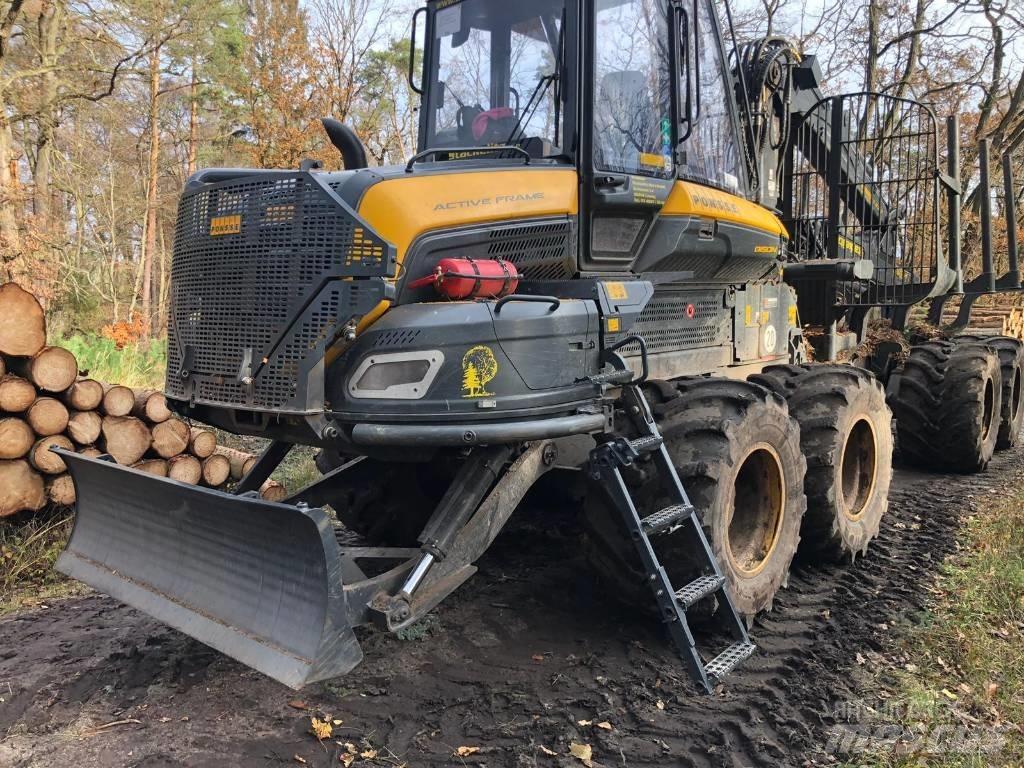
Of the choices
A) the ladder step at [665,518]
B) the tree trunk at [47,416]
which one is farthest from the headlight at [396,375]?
the tree trunk at [47,416]

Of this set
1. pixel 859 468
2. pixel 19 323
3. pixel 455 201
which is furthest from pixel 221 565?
pixel 859 468

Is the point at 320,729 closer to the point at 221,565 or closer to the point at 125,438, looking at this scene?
the point at 221,565

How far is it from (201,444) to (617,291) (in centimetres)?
349

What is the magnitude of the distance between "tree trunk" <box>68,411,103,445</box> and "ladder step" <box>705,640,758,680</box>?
406 cm

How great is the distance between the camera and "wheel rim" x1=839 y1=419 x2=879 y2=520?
517cm

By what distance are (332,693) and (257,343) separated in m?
1.46

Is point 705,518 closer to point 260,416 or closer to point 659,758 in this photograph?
point 659,758

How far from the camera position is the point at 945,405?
7230 millimetres

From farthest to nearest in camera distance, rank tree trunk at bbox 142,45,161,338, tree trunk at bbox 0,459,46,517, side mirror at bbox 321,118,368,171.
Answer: tree trunk at bbox 142,45,161,338
tree trunk at bbox 0,459,46,517
side mirror at bbox 321,118,368,171

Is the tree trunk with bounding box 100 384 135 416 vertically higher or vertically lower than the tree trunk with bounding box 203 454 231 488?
higher

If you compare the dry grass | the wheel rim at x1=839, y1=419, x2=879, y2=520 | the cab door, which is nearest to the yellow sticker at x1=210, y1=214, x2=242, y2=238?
the cab door

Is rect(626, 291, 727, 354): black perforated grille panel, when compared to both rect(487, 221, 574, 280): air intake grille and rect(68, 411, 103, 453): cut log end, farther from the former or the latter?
rect(68, 411, 103, 453): cut log end

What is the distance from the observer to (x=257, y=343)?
3.24m

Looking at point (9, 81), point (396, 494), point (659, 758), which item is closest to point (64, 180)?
point (9, 81)
